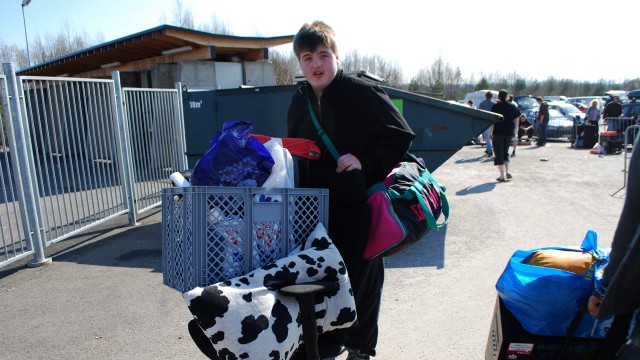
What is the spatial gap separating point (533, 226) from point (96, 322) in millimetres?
5515

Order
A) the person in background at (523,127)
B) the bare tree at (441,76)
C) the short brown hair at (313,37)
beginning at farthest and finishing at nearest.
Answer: the bare tree at (441,76), the person in background at (523,127), the short brown hair at (313,37)

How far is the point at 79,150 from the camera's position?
716 cm

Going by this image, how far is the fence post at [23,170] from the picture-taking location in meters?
5.23

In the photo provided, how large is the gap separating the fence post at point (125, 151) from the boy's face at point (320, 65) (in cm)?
560

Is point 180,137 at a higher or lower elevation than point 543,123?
higher

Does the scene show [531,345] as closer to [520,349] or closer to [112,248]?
[520,349]

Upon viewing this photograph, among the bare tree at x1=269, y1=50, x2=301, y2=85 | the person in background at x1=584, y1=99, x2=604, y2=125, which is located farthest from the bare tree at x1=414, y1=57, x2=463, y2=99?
the person in background at x1=584, y1=99, x2=604, y2=125

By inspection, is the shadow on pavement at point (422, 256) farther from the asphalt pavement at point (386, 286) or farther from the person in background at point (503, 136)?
the person in background at point (503, 136)

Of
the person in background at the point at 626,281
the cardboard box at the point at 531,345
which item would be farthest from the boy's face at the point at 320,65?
the cardboard box at the point at 531,345

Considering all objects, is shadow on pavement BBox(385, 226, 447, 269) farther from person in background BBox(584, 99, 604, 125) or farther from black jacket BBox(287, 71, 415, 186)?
person in background BBox(584, 99, 604, 125)

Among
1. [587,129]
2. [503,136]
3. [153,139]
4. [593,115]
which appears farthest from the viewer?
[593,115]

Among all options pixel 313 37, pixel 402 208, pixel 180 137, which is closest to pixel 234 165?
pixel 313 37

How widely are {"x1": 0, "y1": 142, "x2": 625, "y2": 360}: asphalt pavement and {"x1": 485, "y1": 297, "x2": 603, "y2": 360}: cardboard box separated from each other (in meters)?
1.01

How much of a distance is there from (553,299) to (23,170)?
5704 millimetres
